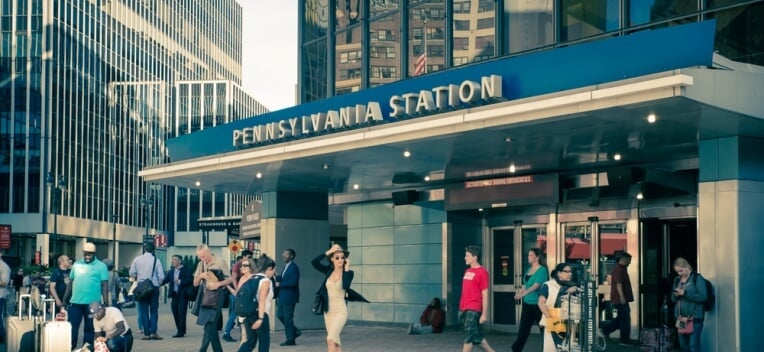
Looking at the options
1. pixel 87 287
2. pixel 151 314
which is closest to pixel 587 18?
pixel 87 287

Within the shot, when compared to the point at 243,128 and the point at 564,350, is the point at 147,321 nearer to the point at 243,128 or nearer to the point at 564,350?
the point at 243,128

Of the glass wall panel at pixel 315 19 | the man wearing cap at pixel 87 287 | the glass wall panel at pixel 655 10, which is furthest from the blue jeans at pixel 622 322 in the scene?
the glass wall panel at pixel 315 19

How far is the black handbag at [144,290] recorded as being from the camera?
21.9 m

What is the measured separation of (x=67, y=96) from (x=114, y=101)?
38.9 ft

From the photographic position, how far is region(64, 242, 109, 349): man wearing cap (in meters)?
17.9

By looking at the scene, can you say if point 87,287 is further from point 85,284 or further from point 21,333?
point 21,333

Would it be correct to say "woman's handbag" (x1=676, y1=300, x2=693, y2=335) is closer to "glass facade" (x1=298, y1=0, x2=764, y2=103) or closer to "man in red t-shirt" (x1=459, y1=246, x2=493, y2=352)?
"man in red t-shirt" (x1=459, y1=246, x2=493, y2=352)

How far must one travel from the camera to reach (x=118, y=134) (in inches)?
3875

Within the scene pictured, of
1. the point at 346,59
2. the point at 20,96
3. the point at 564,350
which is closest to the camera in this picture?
the point at 564,350

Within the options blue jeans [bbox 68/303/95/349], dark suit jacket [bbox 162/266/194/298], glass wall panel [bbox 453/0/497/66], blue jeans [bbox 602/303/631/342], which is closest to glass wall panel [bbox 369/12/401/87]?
glass wall panel [bbox 453/0/497/66]

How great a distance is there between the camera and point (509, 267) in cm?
2441

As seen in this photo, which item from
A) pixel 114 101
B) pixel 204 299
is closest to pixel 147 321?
pixel 204 299

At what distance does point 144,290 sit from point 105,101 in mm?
75614

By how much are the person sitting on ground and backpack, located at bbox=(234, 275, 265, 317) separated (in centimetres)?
947
